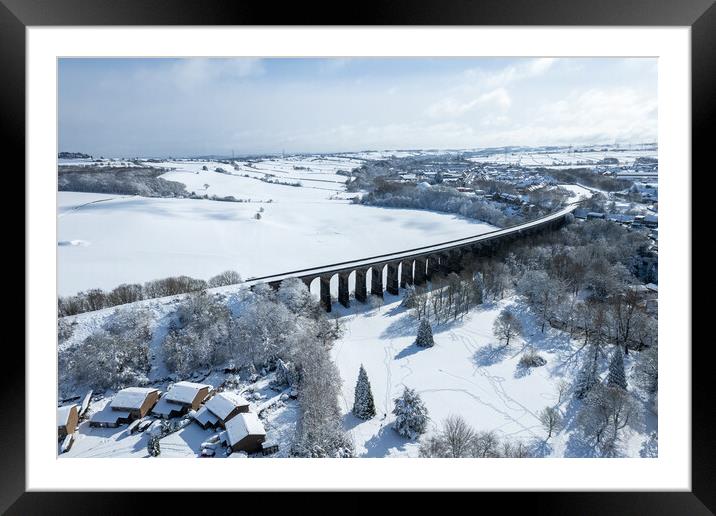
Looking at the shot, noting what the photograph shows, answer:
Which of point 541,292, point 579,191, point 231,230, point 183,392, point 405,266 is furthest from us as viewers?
point 579,191

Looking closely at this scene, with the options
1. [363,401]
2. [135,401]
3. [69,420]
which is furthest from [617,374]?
[69,420]

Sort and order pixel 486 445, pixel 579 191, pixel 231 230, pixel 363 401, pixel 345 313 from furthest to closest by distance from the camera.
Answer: pixel 579 191 → pixel 231 230 → pixel 345 313 → pixel 363 401 → pixel 486 445

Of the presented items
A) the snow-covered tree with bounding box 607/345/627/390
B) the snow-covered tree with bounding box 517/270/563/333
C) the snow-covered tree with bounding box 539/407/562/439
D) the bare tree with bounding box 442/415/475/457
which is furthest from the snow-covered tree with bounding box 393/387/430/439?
the snow-covered tree with bounding box 517/270/563/333

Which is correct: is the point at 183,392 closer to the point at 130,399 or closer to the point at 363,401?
the point at 130,399

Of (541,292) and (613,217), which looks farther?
(613,217)

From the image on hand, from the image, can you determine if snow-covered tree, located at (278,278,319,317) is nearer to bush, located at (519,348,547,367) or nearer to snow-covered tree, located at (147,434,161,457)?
snow-covered tree, located at (147,434,161,457)

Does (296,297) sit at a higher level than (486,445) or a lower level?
higher
